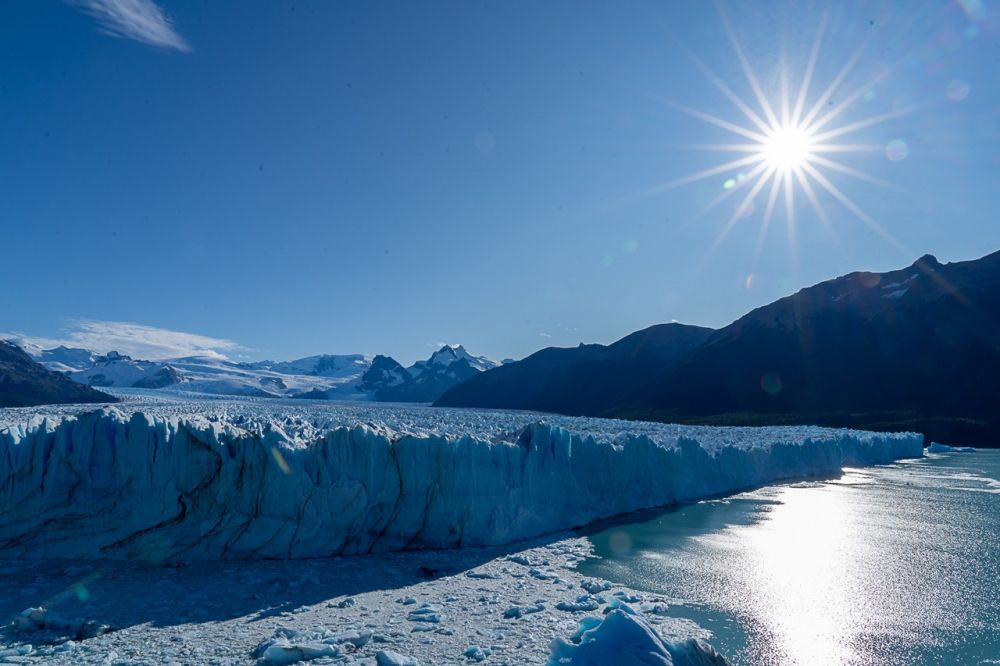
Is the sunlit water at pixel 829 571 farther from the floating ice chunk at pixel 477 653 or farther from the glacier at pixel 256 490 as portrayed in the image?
the floating ice chunk at pixel 477 653

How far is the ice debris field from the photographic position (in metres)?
7.91

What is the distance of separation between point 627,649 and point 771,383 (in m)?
73.3

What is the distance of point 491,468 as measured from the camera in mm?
14992

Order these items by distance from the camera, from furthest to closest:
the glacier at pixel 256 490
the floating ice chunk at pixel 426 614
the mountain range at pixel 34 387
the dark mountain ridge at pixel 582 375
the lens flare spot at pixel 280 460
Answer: the dark mountain ridge at pixel 582 375 < the mountain range at pixel 34 387 < the lens flare spot at pixel 280 460 < the glacier at pixel 256 490 < the floating ice chunk at pixel 426 614

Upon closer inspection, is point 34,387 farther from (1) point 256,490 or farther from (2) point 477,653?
(2) point 477,653

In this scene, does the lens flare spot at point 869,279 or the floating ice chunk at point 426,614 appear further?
the lens flare spot at point 869,279

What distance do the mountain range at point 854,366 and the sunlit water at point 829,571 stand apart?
1629 inches

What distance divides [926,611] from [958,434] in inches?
1977

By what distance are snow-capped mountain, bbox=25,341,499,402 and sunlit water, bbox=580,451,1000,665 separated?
117735mm

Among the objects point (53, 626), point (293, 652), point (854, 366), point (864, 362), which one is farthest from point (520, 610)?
point (864, 362)

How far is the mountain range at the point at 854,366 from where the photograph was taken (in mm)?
58250

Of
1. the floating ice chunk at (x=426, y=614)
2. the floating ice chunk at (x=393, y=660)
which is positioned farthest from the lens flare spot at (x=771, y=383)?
the floating ice chunk at (x=393, y=660)

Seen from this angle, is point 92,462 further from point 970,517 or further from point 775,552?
point 970,517

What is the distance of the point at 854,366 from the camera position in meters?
69.5
